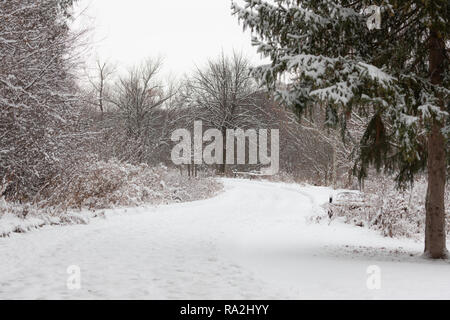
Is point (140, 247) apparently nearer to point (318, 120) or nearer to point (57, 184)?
point (57, 184)

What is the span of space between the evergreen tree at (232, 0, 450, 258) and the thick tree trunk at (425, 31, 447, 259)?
0.02m

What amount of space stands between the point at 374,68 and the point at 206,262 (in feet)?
14.0

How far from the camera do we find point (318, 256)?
8352mm

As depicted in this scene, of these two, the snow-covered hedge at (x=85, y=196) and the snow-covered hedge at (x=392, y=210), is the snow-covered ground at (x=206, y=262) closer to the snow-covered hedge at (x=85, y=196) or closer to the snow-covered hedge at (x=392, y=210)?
the snow-covered hedge at (x=85, y=196)

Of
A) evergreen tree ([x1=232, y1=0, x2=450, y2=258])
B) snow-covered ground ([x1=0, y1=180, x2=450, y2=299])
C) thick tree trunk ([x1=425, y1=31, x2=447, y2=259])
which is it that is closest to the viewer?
snow-covered ground ([x1=0, y1=180, x2=450, y2=299])

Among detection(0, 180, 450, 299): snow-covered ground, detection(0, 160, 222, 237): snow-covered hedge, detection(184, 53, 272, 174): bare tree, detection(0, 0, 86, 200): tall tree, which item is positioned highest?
detection(184, 53, 272, 174): bare tree

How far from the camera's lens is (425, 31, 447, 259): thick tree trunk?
26.2 feet

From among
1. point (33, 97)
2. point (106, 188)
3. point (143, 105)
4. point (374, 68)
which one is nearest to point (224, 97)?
point (143, 105)

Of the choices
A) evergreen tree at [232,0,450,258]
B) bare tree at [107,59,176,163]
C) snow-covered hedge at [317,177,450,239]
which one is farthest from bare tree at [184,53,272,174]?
evergreen tree at [232,0,450,258]

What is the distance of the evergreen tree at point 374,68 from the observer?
6.58 meters

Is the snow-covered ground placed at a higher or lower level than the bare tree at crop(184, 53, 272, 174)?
lower

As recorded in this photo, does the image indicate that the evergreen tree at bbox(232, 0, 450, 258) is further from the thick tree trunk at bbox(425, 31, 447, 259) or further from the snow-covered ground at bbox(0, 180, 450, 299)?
the snow-covered ground at bbox(0, 180, 450, 299)

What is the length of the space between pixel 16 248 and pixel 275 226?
26.9 feet

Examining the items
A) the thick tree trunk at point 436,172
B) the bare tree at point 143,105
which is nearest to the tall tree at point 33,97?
the thick tree trunk at point 436,172
